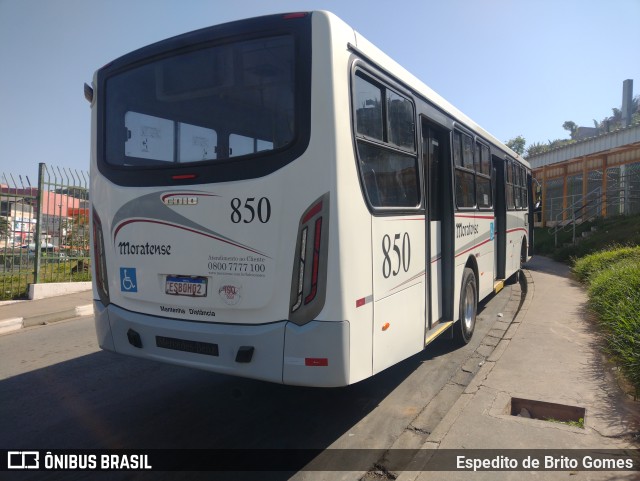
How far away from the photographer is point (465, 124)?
6715 millimetres

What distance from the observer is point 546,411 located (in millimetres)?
4500

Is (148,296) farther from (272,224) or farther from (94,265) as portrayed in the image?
(272,224)

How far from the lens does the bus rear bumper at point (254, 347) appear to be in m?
3.38

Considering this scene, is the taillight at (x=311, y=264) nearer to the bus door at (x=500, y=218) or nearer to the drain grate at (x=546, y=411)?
the drain grate at (x=546, y=411)

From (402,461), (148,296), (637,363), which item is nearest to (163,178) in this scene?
(148,296)

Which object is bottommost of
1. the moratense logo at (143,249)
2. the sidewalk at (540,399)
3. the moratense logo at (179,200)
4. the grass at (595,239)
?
the sidewalk at (540,399)

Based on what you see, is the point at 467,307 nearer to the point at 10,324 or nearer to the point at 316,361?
the point at 316,361

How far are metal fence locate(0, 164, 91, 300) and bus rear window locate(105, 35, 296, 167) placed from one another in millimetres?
7106

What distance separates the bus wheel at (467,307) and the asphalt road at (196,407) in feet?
1.03

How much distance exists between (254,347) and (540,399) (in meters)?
2.93

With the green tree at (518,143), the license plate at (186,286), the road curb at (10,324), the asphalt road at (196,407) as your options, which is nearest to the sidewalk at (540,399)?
the asphalt road at (196,407)

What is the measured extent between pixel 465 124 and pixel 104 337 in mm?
5386

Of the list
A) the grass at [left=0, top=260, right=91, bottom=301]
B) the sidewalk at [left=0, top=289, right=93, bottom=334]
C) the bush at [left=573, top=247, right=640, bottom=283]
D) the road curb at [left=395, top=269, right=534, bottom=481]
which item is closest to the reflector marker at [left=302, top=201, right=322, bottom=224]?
the road curb at [left=395, top=269, right=534, bottom=481]

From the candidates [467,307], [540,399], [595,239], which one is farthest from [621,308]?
[595,239]
